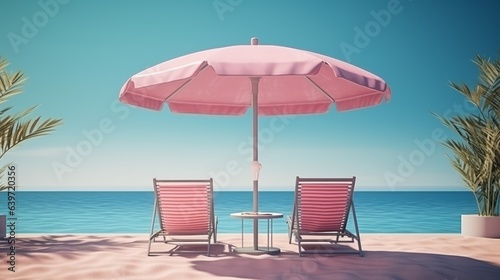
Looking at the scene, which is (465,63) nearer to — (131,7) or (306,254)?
(131,7)

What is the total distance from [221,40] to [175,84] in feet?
Result: 84.9

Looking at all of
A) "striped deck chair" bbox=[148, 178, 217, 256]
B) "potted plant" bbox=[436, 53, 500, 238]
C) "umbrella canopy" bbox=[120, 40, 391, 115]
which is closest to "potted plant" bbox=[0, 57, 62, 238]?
"umbrella canopy" bbox=[120, 40, 391, 115]

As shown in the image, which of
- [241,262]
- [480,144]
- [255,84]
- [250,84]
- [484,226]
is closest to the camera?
[241,262]

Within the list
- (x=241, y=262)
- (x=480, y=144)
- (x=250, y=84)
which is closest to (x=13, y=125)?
(x=250, y=84)

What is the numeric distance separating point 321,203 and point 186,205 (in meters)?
1.43

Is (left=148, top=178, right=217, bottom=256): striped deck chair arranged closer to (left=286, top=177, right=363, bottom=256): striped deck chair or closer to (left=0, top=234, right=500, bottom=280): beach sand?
(left=0, top=234, right=500, bottom=280): beach sand

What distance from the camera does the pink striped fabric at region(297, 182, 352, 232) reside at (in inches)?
231

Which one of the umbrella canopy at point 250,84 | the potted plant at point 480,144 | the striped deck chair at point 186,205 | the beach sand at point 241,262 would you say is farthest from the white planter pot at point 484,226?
the striped deck chair at point 186,205

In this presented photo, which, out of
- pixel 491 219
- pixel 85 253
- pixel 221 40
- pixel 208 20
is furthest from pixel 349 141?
pixel 85 253

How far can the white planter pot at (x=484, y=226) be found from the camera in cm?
737

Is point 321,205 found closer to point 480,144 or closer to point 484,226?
point 484,226

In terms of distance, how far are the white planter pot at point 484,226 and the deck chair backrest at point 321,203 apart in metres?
2.53

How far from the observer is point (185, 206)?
585cm

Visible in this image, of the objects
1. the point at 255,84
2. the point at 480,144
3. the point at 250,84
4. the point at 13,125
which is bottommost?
the point at 480,144
